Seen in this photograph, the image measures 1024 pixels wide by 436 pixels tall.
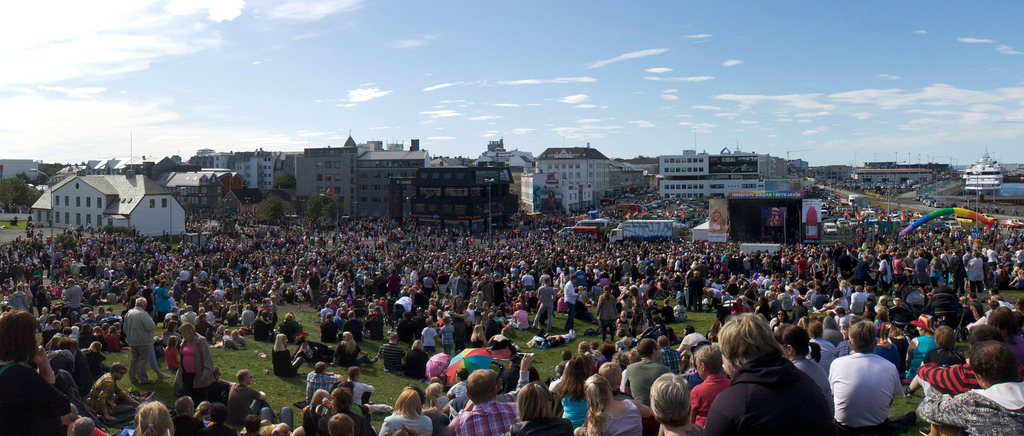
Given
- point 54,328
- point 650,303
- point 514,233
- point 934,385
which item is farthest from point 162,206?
point 934,385

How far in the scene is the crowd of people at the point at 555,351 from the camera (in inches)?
153

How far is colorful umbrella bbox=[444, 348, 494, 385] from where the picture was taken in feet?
31.3

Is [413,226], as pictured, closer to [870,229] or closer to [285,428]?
[870,229]

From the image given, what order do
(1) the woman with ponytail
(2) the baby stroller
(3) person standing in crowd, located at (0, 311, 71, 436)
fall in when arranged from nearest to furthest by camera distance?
(3) person standing in crowd, located at (0, 311, 71, 436)
(1) the woman with ponytail
(2) the baby stroller

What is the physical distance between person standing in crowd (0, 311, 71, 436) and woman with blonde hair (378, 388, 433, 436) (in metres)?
2.60

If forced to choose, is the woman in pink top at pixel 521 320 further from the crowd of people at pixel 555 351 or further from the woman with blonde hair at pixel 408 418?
the woman with blonde hair at pixel 408 418

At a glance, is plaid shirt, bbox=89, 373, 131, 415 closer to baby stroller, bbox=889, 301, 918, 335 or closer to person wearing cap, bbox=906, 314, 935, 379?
person wearing cap, bbox=906, 314, 935, 379

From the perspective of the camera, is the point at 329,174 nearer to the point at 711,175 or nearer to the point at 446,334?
the point at 711,175

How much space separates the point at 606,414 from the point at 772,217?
42699mm

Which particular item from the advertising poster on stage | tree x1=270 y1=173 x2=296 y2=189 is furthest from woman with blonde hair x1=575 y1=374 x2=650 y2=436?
tree x1=270 y1=173 x2=296 y2=189

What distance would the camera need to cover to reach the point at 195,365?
905 cm

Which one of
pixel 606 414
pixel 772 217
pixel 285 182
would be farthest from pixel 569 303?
pixel 285 182

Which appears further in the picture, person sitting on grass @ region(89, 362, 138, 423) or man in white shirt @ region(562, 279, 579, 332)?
man in white shirt @ region(562, 279, 579, 332)

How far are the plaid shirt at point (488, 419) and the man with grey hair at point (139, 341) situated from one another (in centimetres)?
763
